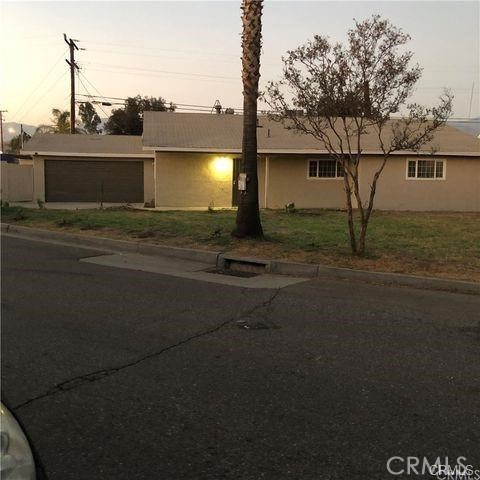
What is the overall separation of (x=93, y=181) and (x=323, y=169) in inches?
502

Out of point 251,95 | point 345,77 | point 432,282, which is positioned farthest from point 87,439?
point 251,95

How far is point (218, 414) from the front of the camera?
159 inches

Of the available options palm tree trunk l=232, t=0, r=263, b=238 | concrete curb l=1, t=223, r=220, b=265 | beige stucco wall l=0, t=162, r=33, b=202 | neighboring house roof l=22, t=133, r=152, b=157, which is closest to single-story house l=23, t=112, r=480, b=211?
neighboring house roof l=22, t=133, r=152, b=157

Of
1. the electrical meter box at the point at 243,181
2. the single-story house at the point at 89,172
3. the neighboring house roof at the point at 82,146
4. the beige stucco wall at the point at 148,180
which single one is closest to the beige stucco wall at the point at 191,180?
the neighboring house roof at the point at 82,146

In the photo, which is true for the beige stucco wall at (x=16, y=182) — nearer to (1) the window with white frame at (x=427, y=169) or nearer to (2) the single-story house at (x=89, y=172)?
(2) the single-story house at (x=89, y=172)

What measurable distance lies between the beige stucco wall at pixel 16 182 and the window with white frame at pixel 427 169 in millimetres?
19377

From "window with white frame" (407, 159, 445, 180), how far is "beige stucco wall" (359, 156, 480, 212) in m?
0.18

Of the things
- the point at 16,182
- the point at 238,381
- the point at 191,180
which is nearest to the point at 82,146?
the point at 16,182

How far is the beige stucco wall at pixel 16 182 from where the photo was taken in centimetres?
2880

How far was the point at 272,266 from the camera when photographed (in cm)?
1041

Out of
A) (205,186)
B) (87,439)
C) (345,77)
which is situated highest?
(345,77)

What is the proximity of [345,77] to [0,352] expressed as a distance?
750 centimetres

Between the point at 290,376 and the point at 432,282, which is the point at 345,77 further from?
the point at 290,376

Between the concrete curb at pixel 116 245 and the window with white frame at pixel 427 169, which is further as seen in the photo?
the window with white frame at pixel 427 169
